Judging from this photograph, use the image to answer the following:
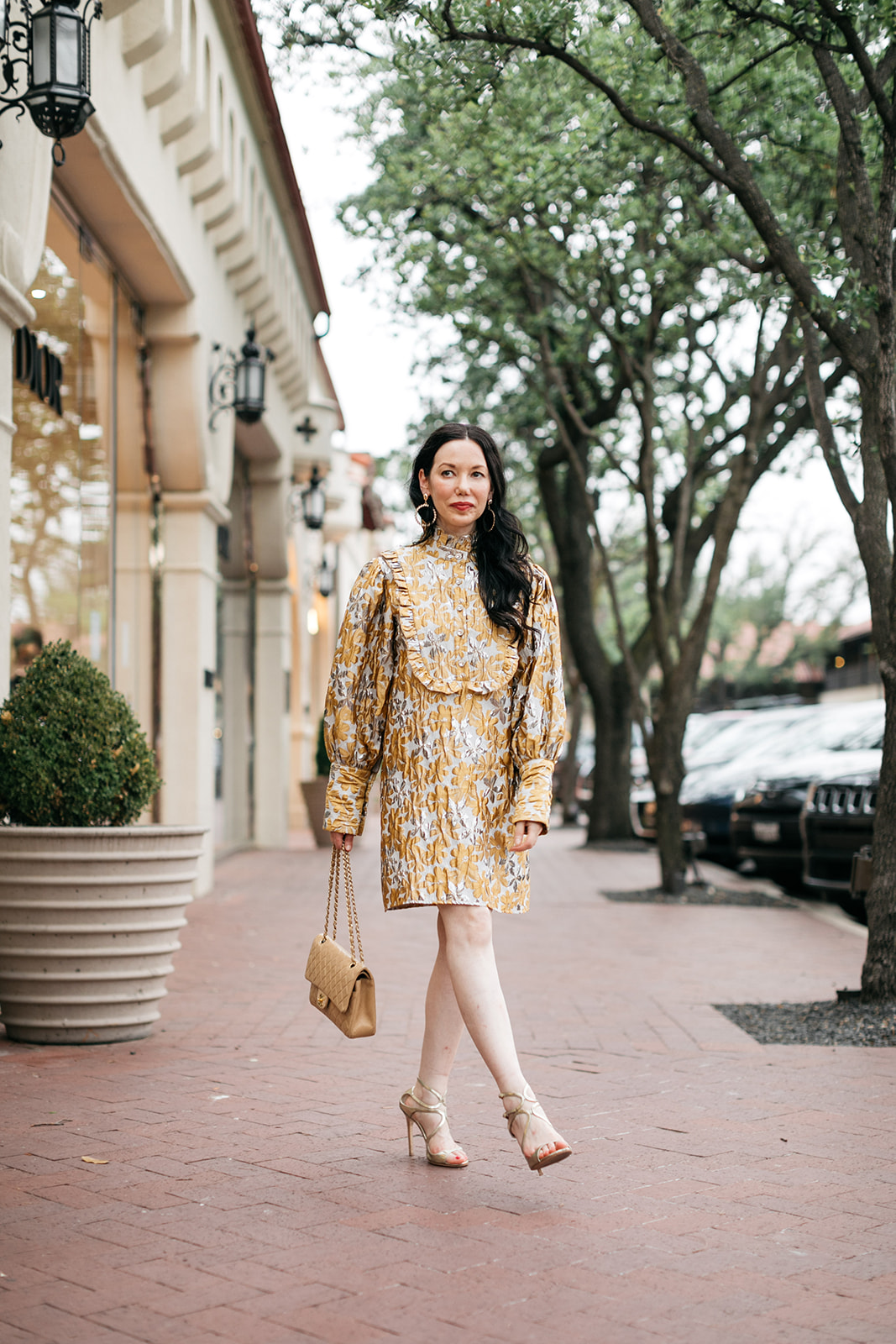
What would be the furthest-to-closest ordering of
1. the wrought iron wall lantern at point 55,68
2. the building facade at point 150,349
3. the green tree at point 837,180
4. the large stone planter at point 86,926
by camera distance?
the building facade at point 150,349 → the green tree at point 837,180 → the large stone planter at point 86,926 → the wrought iron wall lantern at point 55,68

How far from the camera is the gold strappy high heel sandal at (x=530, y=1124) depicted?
3.74m

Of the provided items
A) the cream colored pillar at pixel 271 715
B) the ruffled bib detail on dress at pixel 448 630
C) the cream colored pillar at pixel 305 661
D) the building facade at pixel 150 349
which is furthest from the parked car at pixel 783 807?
the cream colored pillar at pixel 305 661

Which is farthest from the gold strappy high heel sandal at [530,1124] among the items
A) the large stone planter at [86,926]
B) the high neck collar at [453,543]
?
the large stone planter at [86,926]

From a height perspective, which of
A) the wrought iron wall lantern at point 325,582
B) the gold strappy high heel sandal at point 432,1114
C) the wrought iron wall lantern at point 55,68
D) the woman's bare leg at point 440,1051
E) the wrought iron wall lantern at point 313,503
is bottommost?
the gold strappy high heel sandal at point 432,1114

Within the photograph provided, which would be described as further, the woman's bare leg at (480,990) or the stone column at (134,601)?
the stone column at (134,601)

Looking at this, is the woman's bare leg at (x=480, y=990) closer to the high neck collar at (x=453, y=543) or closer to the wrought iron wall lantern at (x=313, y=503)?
the high neck collar at (x=453, y=543)

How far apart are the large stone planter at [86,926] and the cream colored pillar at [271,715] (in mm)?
11913

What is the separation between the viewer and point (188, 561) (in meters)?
11.6

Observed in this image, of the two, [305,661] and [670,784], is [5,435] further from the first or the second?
[305,661]

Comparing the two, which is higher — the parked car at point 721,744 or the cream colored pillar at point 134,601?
the cream colored pillar at point 134,601

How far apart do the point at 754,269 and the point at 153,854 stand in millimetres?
4211

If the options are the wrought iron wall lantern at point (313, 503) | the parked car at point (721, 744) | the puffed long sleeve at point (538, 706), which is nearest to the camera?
the puffed long sleeve at point (538, 706)

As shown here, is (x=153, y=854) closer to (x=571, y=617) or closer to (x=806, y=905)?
(x=806, y=905)

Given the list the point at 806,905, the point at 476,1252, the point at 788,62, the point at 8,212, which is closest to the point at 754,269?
the point at 788,62
